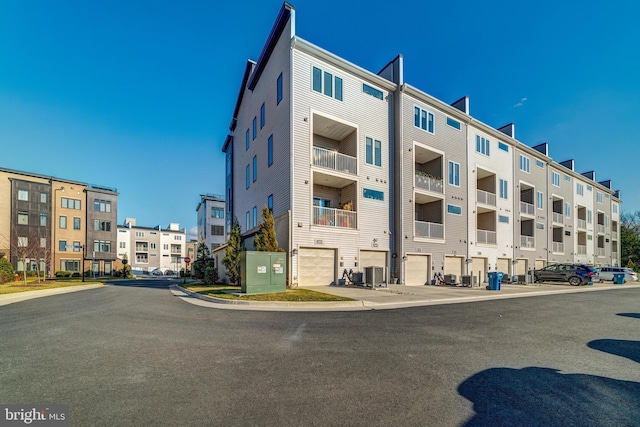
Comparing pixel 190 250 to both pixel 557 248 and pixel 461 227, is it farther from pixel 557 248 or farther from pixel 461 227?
pixel 557 248

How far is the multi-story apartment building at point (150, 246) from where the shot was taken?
66375mm

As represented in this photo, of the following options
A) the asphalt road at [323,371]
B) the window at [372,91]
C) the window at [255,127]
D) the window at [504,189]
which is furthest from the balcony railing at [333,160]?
the window at [504,189]

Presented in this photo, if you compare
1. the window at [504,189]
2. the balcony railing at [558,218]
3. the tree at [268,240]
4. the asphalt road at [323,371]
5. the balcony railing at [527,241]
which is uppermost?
the window at [504,189]

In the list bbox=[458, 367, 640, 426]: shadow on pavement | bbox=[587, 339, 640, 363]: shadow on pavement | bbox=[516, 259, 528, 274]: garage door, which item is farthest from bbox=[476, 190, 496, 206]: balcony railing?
bbox=[458, 367, 640, 426]: shadow on pavement

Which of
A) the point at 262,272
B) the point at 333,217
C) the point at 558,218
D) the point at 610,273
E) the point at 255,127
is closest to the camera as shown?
the point at 262,272

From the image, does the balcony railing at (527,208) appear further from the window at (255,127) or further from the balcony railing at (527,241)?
the window at (255,127)

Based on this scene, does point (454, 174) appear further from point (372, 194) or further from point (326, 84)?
point (326, 84)

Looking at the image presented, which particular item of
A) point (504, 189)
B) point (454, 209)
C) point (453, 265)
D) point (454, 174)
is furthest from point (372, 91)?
point (504, 189)

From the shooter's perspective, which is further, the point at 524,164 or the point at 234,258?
the point at 524,164

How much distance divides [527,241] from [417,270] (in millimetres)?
18531

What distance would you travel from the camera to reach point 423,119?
2325cm

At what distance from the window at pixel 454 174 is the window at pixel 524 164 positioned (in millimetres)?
12918

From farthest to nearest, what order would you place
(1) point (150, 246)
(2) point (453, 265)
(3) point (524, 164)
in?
(1) point (150, 246), (3) point (524, 164), (2) point (453, 265)

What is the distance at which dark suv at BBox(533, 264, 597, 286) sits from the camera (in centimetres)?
2442
